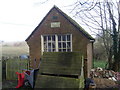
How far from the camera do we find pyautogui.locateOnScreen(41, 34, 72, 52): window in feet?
33.2

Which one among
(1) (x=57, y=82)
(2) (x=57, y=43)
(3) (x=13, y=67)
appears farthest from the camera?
(3) (x=13, y=67)

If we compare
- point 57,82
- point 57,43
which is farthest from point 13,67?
point 57,82

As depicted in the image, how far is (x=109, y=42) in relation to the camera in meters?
16.2

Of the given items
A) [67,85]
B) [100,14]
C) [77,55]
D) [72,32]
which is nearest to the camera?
[67,85]

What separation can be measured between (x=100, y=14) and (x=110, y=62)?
18.4 ft

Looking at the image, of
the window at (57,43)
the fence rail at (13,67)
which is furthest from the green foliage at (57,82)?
the fence rail at (13,67)

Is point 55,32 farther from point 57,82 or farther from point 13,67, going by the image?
point 57,82

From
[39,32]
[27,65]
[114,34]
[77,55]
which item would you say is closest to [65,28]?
[39,32]

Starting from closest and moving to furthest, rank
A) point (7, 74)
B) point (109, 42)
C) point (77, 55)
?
1. point (77, 55)
2. point (7, 74)
3. point (109, 42)

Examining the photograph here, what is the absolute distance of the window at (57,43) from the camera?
1011 centimetres

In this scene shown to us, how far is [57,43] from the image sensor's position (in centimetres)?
1032

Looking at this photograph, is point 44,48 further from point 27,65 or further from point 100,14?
point 100,14

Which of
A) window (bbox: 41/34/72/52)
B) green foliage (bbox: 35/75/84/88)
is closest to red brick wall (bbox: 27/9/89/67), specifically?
window (bbox: 41/34/72/52)

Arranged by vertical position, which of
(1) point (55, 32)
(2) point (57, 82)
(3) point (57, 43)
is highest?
(1) point (55, 32)
